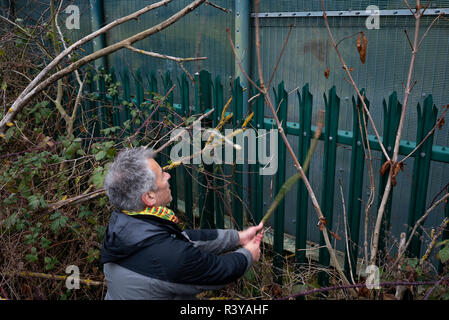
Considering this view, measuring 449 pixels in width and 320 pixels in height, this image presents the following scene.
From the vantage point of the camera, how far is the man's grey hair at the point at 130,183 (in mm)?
2172

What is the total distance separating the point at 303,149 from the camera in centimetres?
294

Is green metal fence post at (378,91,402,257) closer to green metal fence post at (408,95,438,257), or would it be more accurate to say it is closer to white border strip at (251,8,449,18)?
green metal fence post at (408,95,438,257)

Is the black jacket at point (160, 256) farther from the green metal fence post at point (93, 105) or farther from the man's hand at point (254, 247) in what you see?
the green metal fence post at point (93, 105)

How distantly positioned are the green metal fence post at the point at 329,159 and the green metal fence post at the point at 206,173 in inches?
33.5

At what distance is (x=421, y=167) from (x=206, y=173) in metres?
1.50

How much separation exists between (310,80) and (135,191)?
1.92m

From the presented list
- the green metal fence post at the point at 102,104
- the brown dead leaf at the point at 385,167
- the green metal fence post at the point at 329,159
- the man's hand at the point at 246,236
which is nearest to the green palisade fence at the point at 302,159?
the green metal fence post at the point at 329,159

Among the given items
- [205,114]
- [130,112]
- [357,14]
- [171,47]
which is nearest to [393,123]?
[357,14]

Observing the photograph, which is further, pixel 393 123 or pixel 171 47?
pixel 171 47

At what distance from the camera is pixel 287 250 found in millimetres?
4027

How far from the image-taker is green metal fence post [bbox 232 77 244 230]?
3191mm

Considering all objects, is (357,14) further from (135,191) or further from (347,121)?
(135,191)

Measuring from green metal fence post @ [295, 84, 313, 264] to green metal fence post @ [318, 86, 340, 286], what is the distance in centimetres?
12

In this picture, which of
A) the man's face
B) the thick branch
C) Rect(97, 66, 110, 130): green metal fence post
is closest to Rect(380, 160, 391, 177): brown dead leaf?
the man's face
